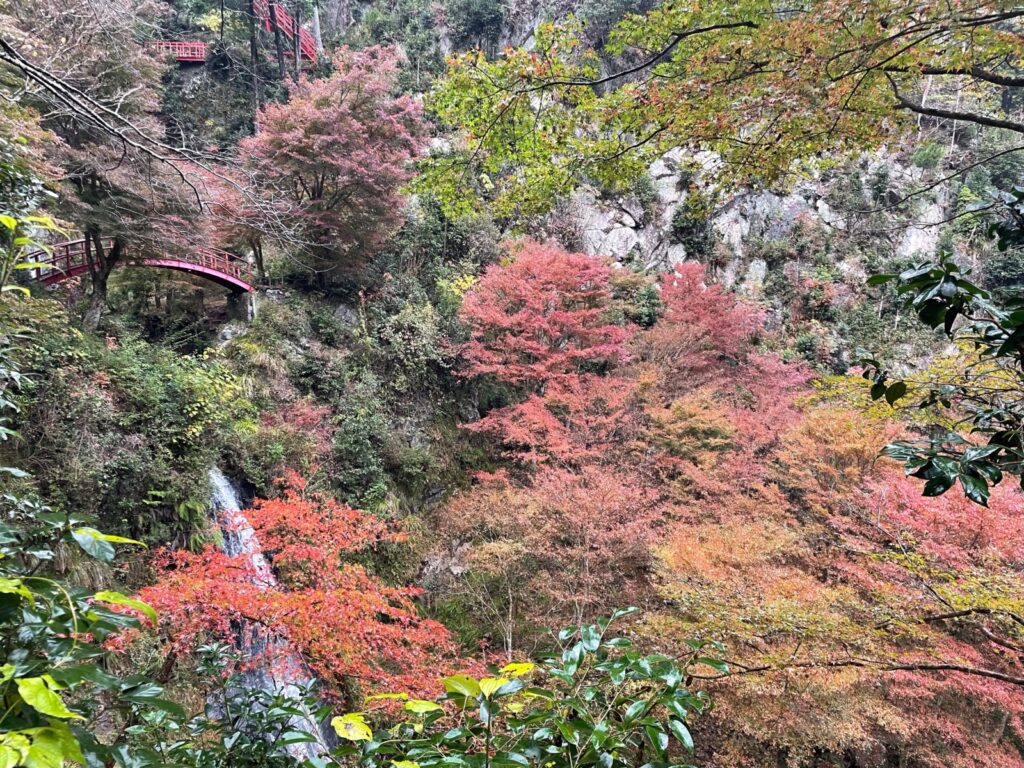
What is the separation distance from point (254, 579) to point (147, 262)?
5975 mm

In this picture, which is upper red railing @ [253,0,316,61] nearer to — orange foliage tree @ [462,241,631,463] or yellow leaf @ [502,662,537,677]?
orange foliage tree @ [462,241,631,463]

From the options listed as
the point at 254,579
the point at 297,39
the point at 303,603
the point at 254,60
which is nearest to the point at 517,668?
the point at 303,603

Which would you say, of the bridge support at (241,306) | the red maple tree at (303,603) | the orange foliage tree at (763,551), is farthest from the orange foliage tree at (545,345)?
the bridge support at (241,306)

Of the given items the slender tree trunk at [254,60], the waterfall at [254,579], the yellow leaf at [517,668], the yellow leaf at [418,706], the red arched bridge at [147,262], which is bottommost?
the waterfall at [254,579]

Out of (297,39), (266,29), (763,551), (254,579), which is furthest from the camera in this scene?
(266,29)

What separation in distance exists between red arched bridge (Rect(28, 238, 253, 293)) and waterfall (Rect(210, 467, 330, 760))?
12.6 feet

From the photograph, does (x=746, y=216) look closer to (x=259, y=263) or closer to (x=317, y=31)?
(x=259, y=263)

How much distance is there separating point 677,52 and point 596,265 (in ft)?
24.4

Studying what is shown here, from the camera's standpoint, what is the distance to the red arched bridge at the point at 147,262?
749 cm

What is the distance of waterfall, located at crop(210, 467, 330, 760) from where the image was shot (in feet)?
16.6

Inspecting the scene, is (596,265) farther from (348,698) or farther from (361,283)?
(348,698)

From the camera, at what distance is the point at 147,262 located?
26.1 feet

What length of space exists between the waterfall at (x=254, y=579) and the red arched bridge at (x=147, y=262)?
3.85m

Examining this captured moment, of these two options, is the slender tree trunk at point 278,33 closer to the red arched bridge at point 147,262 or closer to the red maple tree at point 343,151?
the red maple tree at point 343,151
